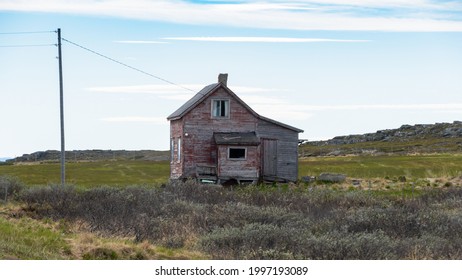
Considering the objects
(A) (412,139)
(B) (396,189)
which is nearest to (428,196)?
(B) (396,189)

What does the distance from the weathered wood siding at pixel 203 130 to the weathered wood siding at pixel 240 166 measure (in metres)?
0.45

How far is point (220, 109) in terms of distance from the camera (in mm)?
40812

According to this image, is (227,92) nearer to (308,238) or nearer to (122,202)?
(122,202)

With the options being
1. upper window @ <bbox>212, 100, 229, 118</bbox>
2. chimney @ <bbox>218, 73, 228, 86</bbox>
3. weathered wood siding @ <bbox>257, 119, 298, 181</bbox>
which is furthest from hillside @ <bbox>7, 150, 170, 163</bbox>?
upper window @ <bbox>212, 100, 229, 118</bbox>

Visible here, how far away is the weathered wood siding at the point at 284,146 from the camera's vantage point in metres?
41.9

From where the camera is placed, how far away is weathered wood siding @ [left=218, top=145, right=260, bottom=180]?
40.0m

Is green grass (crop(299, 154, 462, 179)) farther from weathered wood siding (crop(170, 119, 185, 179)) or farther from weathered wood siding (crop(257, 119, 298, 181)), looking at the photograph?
weathered wood siding (crop(170, 119, 185, 179))

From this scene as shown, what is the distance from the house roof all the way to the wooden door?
1.43 m

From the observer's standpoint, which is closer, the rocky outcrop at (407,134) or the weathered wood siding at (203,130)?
the weathered wood siding at (203,130)

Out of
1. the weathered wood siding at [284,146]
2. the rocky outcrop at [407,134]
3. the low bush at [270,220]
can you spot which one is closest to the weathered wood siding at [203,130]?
the weathered wood siding at [284,146]

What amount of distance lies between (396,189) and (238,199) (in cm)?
1019

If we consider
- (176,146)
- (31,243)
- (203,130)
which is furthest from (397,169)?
(31,243)

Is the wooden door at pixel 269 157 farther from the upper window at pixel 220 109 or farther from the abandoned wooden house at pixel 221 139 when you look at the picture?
the upper window at pixel 220 109

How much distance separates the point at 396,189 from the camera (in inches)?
1448
